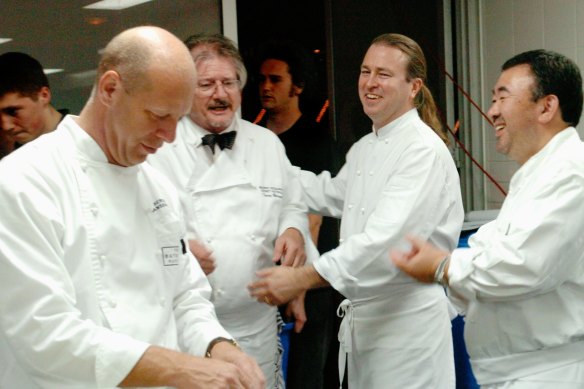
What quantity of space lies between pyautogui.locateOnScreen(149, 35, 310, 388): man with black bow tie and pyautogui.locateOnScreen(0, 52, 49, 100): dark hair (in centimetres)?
53

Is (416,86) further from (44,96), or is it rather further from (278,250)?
(44,96)

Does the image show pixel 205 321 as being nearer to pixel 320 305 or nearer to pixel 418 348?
pixel 418 348

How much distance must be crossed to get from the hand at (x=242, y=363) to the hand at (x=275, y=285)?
719 millimetres

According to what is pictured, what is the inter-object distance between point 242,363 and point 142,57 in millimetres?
629

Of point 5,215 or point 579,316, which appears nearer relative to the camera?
point 5,215

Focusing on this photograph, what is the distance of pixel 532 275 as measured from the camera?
6.77 ft

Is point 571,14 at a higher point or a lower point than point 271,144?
higher

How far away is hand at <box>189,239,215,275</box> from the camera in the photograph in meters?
2.42

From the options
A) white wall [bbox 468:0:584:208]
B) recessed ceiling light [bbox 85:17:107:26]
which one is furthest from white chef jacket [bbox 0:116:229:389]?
white wall [bbox 468:0:584:208]

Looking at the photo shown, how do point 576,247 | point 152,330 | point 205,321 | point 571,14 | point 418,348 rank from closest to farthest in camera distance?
point 152,330 < point 205,321 < point 576,247 < point 418,348 < point 571,14

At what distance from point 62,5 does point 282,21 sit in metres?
1.30

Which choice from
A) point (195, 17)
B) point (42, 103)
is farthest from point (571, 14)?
point (42, 103)

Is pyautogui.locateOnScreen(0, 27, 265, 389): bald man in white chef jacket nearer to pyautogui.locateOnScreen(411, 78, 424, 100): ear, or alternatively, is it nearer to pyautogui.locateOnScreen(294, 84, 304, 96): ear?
pyautogui.locateOnScreen(411, 78, 424, 100): ear

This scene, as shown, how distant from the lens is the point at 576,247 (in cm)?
210
